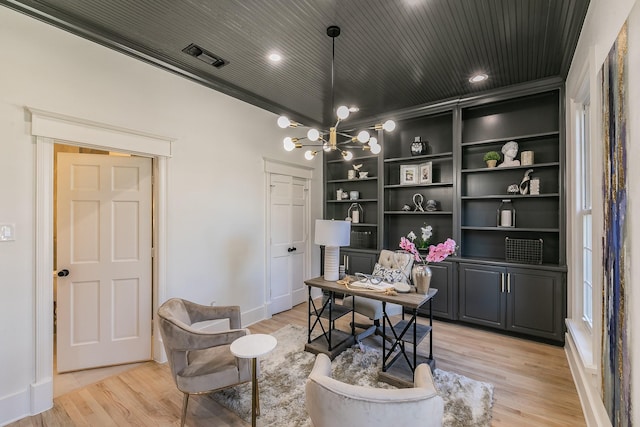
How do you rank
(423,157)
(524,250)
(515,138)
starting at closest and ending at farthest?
(524,250) → (515,138) → (423,157)

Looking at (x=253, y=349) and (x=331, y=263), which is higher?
(x=331, y=263)

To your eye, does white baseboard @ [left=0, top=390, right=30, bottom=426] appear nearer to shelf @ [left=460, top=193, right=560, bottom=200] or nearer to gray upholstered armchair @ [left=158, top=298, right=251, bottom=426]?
gray upholstered armchair @ [left=158, top=298, right=251, bottom=426]

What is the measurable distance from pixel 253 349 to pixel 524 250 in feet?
10.7

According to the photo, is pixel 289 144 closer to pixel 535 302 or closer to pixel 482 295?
pixel 482 295

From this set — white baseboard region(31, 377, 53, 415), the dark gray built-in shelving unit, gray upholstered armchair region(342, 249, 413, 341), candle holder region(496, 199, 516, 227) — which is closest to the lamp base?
gray upholstered armchair region(342, 249, 413, 341)

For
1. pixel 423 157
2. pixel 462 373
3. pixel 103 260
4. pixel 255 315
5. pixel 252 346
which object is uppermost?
pixel 423 157

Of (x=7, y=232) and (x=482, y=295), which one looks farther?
(x=482, y=295)

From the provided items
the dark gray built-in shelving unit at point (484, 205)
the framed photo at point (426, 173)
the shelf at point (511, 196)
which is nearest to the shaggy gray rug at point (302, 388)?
the dark gray built-in shelving unit at point (484, 205)

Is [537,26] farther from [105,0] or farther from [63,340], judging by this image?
[63,340]

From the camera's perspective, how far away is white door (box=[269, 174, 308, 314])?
4238 millimetres

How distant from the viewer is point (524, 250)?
3432 millimetres

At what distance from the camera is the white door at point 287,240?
4.24 meters

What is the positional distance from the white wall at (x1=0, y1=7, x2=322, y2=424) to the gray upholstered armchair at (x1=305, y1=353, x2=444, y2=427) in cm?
238

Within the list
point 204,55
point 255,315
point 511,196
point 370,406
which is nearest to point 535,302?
point 511,196
